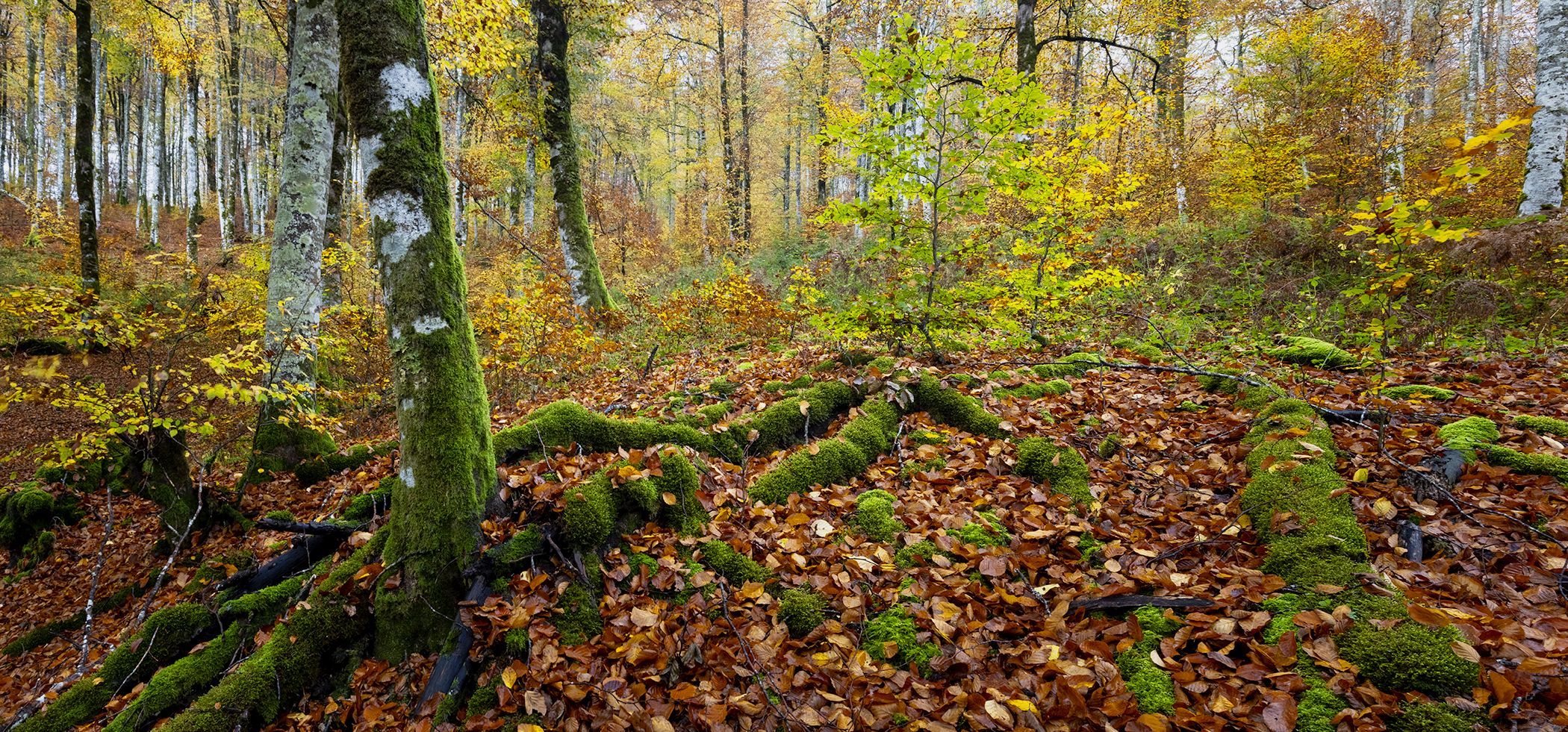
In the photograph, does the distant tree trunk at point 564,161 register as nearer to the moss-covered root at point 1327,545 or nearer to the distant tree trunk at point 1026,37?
the distant tree trunk at point 1026,37

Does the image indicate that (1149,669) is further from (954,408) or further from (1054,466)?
(954,408)

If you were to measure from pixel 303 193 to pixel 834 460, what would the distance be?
21.3 ft

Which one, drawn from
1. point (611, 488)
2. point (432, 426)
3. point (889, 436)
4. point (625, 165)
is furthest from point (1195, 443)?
point (625, 165)

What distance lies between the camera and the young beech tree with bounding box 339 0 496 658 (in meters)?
3.10

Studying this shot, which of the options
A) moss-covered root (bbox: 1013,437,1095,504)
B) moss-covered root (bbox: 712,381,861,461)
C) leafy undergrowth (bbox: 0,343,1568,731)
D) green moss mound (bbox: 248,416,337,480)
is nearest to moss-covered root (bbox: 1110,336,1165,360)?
leafy undergrowth (bbox: 0,343,1568,731)

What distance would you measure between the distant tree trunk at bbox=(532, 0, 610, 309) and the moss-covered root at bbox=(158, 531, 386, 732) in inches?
292

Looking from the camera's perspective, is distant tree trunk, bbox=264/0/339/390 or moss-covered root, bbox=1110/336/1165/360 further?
moss-covered root, bbox=1110/336/1165/360

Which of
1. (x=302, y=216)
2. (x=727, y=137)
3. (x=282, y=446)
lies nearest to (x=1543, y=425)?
(x=282, y=446)

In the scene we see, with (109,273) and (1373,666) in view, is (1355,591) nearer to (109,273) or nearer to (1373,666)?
(1373,666)

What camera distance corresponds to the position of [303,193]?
21.2 feet

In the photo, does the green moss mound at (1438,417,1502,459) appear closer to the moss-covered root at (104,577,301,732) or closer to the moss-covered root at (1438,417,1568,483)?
the moss-covered root at (1438,417,1568,483)

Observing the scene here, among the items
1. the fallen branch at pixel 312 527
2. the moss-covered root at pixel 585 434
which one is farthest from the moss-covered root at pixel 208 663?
the moss-covered root at pixel 585 434

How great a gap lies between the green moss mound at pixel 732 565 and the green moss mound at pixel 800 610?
0.21 meters

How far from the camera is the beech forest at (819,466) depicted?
8.62 feet
